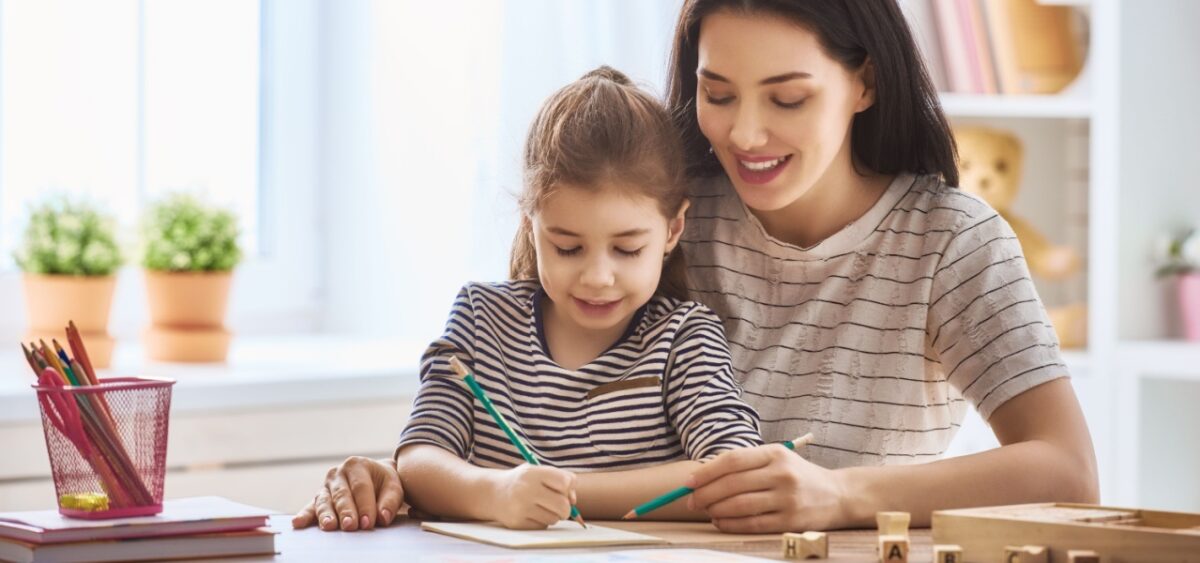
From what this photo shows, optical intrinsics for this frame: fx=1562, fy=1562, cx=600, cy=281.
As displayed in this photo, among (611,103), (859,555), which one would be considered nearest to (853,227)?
(611,103)

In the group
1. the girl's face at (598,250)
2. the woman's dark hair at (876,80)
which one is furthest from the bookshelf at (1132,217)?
the girl's face at (598,250)

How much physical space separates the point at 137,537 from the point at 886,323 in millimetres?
815

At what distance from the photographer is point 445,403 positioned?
145 centimetres

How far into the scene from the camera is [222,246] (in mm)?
2688

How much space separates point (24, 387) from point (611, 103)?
3.96 ft

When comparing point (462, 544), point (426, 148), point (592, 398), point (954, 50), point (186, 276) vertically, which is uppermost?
point (954, 50)

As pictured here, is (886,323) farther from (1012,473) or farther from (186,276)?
(186,276)

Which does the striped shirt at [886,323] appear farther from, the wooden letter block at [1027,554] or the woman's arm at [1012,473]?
the wooden letter block at [1027,554]

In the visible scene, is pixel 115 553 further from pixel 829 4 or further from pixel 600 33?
pixel 600 33

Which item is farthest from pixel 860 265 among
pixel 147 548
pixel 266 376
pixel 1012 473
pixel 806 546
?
pixel 266 376

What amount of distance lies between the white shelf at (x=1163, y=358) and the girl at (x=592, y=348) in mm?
1612

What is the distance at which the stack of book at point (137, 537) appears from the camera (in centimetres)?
112

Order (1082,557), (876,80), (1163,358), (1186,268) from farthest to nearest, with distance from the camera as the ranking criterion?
(1186,268), (1163,358), (876,80), (1082,557)

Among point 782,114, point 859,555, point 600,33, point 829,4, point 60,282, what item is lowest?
point 859,555
